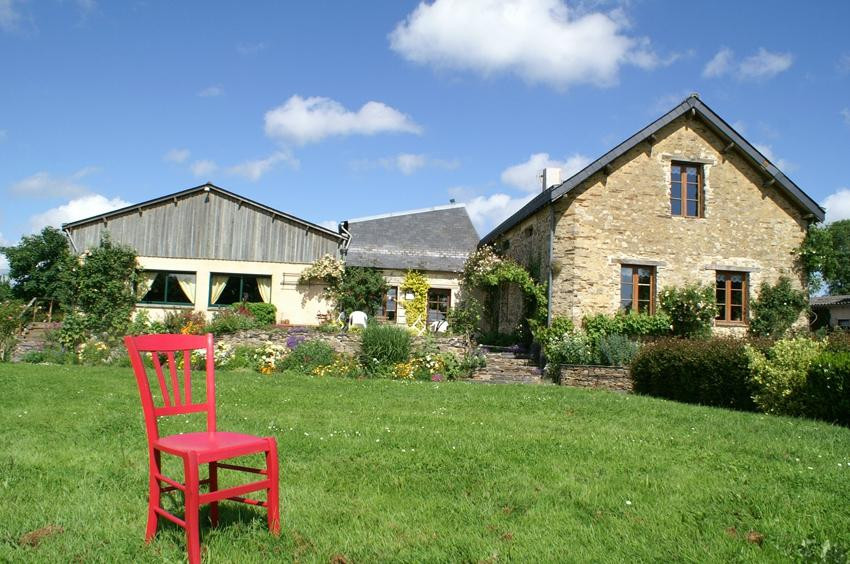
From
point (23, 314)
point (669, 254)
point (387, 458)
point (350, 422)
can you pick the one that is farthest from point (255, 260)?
point (387, 458)

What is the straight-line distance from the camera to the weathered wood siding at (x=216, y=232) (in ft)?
69.4

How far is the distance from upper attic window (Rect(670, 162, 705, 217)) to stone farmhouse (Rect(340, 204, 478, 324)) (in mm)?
7525

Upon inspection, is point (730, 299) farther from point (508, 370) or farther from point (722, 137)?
point (508, 370)

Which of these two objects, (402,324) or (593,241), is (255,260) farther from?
(593,241)

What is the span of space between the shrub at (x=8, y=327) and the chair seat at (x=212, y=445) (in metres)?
15.3

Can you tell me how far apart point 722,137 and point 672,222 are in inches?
110

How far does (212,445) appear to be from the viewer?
3.54 metres

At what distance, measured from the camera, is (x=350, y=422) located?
24.9ft

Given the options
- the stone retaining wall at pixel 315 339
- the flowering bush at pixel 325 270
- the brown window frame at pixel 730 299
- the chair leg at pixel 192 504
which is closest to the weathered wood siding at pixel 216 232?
the flowering bush at pixel 325 270

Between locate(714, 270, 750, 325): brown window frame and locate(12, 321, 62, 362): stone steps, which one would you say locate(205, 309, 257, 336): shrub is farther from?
locate(714, 270, 750, 325): brown window frame

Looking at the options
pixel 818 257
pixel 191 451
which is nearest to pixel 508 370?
pixel 818 257

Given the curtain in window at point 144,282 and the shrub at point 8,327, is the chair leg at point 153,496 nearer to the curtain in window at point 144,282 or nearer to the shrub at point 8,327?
the shrub at point 8,327

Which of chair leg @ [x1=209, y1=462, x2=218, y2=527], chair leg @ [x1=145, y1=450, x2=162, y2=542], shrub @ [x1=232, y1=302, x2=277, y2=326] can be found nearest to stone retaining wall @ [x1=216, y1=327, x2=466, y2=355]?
shrub @ [x1=232, y1=302, x2=277, y2=326]

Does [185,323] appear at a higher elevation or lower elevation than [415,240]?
lower
